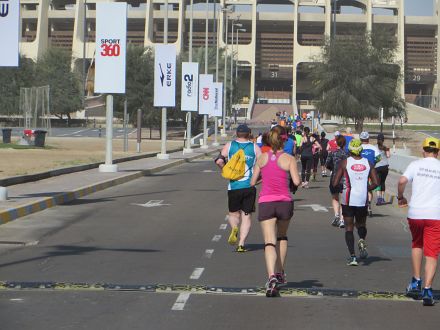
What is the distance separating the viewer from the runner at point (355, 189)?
464 inches

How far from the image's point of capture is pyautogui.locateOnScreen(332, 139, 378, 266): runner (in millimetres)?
11797

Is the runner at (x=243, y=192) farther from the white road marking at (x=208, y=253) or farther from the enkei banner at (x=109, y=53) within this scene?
the enkei banner at (x=109, y=53)

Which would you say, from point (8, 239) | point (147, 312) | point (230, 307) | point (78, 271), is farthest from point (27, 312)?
point (8, 239)

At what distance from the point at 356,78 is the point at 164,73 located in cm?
3726

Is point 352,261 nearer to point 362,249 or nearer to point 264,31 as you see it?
point 362,249

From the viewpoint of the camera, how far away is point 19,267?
11.1 meters

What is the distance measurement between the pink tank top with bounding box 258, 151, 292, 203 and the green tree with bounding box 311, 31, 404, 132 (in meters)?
65.3

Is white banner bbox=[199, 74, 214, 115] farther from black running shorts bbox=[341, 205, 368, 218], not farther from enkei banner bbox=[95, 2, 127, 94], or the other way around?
black running shorts bbox=[341, 205, 368, 218]

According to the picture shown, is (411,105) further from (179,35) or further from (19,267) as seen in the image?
(19,267)

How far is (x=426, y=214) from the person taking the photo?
894cm

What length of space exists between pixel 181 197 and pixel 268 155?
14.0 m

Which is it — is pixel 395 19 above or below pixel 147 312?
above

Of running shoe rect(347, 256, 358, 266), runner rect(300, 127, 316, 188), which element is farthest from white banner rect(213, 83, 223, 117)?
running shoe rect(347, 256, 358, 266)

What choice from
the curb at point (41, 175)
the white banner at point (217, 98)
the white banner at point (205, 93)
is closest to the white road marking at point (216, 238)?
the curb at point (41, 175)
